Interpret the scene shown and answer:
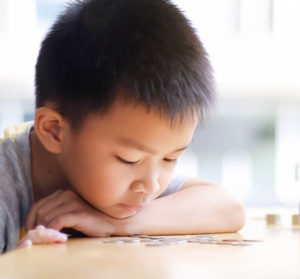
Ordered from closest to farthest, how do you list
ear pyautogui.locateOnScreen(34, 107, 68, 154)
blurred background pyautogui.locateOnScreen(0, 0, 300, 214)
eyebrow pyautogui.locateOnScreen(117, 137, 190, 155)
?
eyebrow pyautogui.locateOnScreen(117, 137, 190, 155) → ear pyautogui.locateOnScreen(34, 107, 68, 154) → blurred background pyautogui.locateOnScreen(0, 0, 300, 214)

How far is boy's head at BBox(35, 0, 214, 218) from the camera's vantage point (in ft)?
3.06

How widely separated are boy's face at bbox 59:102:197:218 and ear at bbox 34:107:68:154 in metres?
0.03

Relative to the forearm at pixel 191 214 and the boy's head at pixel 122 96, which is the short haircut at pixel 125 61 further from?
the forearm at pixel 191 214

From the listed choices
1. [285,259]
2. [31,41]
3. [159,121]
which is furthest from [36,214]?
[31,41]

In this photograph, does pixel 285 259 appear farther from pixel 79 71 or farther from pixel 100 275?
pixel 79 71

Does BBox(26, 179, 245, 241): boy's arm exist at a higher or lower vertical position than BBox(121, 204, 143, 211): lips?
lower

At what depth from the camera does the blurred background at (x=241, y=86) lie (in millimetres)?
2730

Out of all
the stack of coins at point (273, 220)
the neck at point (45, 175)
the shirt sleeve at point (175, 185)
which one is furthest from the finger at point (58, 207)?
the stack of coins at point (273, 220)

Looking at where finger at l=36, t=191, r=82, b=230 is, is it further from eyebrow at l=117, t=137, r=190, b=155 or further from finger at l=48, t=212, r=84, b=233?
eyebrow at l=117, t=137, r=190, b=155

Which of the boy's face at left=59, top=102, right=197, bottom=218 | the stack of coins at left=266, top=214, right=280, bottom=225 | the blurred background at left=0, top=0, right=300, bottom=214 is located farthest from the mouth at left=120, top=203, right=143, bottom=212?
the blurred background at left=0, top=0, right=300, bottom=214

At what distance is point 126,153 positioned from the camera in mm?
931

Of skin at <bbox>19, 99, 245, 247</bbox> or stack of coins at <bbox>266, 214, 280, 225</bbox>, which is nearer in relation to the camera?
skin at <bbox>19, 99, 245, 247</bbox>

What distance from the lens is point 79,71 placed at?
979 millimetres

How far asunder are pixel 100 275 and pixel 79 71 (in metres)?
0.55
